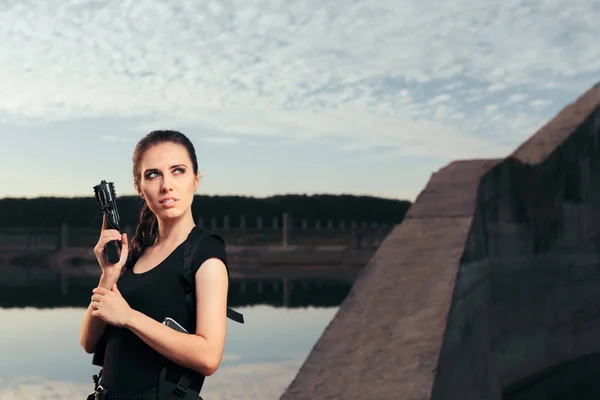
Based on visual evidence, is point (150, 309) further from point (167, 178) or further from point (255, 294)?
point (255, 294)

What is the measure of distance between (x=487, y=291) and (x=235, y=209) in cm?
4132

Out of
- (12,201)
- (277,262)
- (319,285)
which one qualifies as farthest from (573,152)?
(12,201)

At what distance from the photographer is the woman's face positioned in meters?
1.87

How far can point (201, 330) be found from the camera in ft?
5.96

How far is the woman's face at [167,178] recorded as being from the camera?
1870mm

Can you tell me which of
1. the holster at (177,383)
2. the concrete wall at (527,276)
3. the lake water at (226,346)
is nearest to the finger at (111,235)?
the holster at (177,383)

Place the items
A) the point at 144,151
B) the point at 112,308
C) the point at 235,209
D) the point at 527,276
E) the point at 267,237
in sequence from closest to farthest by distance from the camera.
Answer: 1. the point at 112,308
2. the point at 144,151
3. the point at 527,276
4. the point at 267,237
5. the point at 235,209

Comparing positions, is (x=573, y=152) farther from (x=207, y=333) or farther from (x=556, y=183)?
(x=207, y=333)

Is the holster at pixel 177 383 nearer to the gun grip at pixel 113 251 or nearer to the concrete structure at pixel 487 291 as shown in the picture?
the gun grip at pixel 113 251

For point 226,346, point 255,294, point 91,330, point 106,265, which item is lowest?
point 226,346

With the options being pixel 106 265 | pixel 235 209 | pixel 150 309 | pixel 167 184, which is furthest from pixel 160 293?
pixel 235 209

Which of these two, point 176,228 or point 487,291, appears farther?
point 487,291

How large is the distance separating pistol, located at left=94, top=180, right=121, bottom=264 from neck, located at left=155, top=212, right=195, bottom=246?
118 millimetres

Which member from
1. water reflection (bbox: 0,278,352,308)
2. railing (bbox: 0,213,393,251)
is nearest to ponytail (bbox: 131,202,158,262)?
water reflection (bbox: 0,278,352,308)
